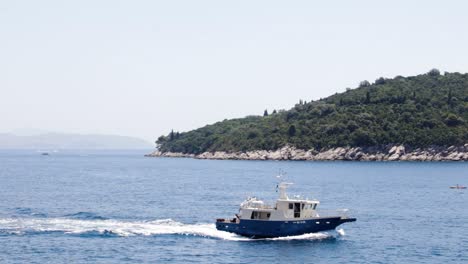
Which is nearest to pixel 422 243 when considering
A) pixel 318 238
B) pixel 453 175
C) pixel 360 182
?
pixel 318 238

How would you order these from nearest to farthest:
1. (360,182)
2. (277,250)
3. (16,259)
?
(16,259) < (277,250) < (360,182)

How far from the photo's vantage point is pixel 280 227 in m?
79.7

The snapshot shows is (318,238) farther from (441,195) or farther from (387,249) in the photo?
(441,195)

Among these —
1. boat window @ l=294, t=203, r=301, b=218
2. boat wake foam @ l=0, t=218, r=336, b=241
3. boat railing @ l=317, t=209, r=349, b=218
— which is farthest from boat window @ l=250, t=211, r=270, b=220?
boat railing @ l=317, t=209, r=349, b=218

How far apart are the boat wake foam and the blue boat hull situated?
61 centimetres

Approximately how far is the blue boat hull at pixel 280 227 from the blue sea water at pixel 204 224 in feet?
2.73

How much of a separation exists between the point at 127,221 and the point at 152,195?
36.3 metres

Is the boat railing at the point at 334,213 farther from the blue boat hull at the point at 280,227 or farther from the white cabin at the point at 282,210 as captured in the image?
the white cabin at the point at 282,210

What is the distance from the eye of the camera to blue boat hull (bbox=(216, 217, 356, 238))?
79688 mm

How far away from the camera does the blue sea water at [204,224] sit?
71.1m

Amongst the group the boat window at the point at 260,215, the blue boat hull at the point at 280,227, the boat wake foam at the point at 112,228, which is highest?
the boat window at the point at 260,215

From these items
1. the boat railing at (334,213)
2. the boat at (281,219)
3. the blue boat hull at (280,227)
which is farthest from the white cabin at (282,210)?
the boat railing at (334,213)

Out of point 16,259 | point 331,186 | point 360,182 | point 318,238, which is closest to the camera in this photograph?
point 16,259

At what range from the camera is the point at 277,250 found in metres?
74.0
